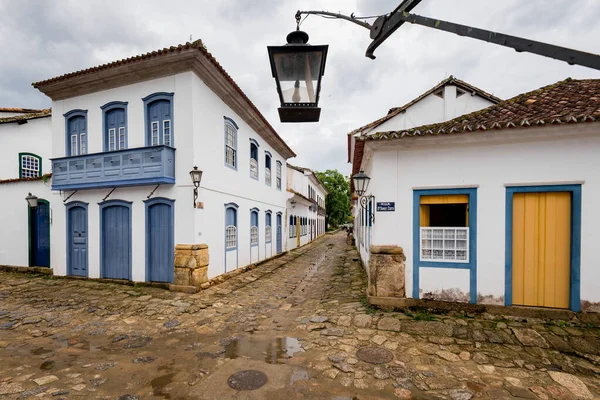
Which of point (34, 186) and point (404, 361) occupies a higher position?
point (34, 186)

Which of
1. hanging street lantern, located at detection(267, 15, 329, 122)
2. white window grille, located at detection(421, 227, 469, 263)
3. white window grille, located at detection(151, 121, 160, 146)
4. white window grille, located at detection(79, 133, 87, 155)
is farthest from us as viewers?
white window grille, located at detection(79, 133, 87, 155)

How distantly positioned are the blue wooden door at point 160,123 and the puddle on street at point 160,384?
246 inches

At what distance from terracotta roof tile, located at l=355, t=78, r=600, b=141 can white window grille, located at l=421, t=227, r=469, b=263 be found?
2.11 meters

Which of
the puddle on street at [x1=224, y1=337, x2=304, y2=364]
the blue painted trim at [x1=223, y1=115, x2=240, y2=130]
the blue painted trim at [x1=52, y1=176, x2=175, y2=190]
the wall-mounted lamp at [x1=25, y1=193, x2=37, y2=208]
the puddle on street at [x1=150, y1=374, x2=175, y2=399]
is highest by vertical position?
the blue painted trim at [x1=223, y1=115, x2=240, y2=130]

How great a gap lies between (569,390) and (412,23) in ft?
15.6

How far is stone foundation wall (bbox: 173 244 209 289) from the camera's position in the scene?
7.55 metres

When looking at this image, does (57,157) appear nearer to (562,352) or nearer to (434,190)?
(434,190)

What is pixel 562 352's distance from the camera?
4266 mm

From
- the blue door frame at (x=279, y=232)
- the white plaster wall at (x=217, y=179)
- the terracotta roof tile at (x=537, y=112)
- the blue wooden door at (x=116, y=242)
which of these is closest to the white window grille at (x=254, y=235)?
the white plaster wall at (x=217, y=179)

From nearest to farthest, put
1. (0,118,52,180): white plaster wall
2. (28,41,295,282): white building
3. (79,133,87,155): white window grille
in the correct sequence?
(28,41,295,282): white building < (79,133,87,155): white window grille < (0,118,52,180): white plaster wall

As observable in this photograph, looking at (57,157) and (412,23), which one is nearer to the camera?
(412,23)

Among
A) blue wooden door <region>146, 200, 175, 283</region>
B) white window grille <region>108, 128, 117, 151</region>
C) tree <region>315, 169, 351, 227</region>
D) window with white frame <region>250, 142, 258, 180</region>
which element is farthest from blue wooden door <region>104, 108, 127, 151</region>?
tree <region>315, 169, 351, 227</region>

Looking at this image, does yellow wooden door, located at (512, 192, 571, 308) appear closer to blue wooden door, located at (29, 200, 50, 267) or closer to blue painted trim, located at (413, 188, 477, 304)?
blue painted trim, located at (413, 188, 477, 304)

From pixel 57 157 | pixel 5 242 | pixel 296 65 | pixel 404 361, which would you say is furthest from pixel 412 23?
pixel 5 242
